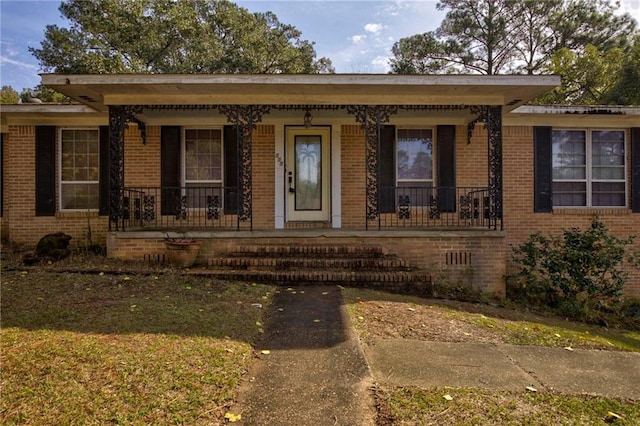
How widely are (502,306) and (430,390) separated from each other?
4.14 m

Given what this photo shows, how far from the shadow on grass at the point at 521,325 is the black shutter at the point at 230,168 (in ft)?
12.9

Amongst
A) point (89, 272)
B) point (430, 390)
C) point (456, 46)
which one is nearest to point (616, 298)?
point (430, 390)

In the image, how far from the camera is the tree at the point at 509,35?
16.9 m

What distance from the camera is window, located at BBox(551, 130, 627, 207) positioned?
876 cm

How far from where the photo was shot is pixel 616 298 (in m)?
6.68

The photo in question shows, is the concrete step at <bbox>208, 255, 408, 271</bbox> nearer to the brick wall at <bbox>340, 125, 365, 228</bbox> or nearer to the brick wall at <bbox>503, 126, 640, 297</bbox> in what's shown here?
the brick wall at <bbox>340, 125, 365, 228</bbox>

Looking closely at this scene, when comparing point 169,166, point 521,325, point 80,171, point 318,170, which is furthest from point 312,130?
point 521,325

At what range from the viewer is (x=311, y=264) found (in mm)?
6457

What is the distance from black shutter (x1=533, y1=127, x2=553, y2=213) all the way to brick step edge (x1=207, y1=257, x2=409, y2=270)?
419 cm

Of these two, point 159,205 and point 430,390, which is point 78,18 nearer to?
point 159,205

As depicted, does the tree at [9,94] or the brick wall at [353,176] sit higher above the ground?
the tree at [9,94]

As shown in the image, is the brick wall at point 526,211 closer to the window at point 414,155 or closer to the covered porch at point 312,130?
the covered porch at point 312,130

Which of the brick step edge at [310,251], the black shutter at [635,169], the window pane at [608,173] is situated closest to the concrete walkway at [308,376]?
the brick step edge at [310,251]

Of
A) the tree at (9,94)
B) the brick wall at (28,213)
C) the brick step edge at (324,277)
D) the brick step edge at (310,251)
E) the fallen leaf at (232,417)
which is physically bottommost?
the fallen leaf at (232,417)
